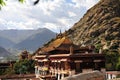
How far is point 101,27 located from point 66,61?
3915 inches

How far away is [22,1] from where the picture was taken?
12.5 meters

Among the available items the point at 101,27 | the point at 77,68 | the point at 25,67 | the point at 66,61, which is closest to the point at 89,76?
the point at 77,68

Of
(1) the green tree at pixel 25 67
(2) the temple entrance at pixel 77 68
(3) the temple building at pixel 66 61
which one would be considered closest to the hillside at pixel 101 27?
(1) the green tree at pixel 25 67

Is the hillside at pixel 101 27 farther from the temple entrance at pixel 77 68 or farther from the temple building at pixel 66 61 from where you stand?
the temple entrance at pixel 77 68

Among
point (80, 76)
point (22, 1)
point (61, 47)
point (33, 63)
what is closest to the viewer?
point (22, 1)

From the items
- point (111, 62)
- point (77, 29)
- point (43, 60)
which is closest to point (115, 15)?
point (77, 29)

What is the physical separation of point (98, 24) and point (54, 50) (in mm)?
96999

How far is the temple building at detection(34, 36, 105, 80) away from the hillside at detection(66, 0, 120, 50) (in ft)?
185

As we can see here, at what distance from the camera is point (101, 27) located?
152750 millimetres

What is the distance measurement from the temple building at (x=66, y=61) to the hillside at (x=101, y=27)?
185ft

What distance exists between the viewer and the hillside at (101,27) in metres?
137

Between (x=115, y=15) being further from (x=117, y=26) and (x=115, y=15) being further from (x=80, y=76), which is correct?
(x=80, y=76)

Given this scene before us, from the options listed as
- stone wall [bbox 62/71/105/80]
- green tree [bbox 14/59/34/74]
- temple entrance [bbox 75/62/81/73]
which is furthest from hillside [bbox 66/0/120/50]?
stone wall [bbox 62/71/105/80]

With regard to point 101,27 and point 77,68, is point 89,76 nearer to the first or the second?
point 77,68
